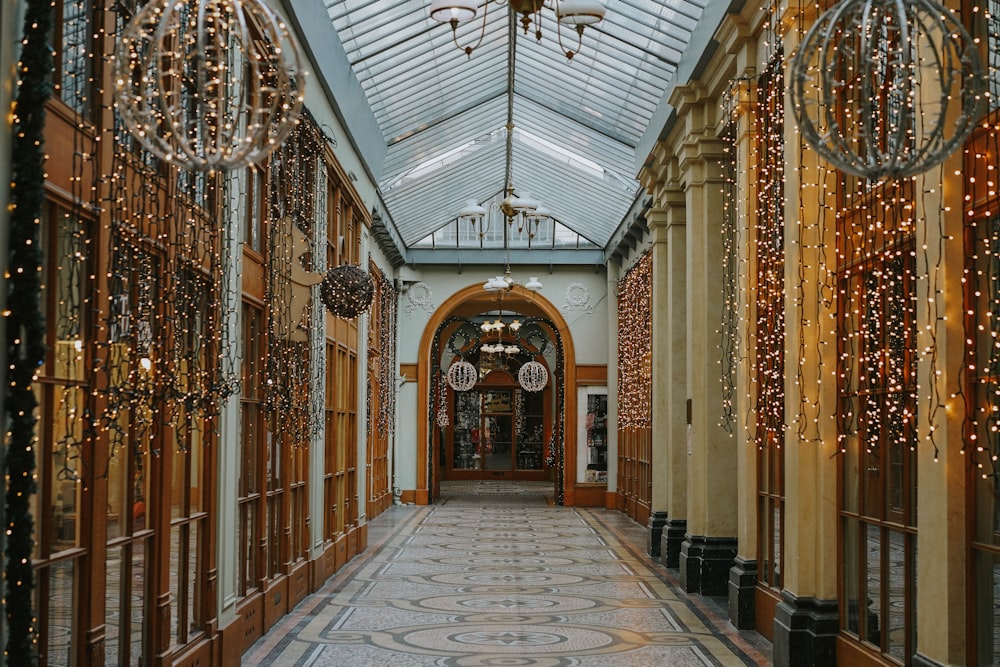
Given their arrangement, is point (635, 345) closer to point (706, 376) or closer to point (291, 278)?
point (706, 376)

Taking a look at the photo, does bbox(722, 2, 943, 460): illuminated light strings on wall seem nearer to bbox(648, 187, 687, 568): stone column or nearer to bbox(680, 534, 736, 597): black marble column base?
bbox(680, 534, 736, 597): black marble column base

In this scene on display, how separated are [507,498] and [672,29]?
14655 millimetres

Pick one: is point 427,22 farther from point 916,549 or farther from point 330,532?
point 916,549

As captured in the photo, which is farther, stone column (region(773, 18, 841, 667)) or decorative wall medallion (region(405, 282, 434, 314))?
decorative wall medallion (region(405, 282, 434, 314))

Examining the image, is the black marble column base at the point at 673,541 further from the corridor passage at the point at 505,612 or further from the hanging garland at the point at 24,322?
the hanging garland at the point at 24,322

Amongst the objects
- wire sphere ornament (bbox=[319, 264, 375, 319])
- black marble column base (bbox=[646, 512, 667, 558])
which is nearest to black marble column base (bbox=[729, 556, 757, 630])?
wire sphere ornament (bbox=[319, 264, 375, 319])

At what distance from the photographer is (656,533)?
12.9m

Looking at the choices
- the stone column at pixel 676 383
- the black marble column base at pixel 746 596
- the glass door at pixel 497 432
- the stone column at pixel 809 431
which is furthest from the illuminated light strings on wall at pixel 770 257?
the glass door at pixel 497 432

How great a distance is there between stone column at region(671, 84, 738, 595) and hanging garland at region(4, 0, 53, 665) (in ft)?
23.4

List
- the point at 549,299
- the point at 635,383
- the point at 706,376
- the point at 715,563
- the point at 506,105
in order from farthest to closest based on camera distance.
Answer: the point at 549,299 < the point at 635,383 < the point at 506,105 < the point at 706,376 < the point at 715,563

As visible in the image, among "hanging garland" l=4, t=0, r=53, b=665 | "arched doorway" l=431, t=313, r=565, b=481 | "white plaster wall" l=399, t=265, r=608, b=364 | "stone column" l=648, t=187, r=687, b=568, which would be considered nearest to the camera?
"hanging garland" l=4, t=0, r=53, b=665

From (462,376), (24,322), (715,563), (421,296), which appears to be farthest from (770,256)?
(462,376)

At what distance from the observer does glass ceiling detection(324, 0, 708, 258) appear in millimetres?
10812

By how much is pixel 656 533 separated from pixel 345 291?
531 centimetres
